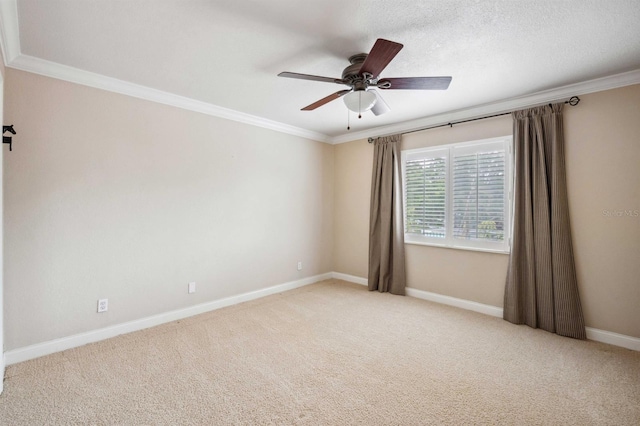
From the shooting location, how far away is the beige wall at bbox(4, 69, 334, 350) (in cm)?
246

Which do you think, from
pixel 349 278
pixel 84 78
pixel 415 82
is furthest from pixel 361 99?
pixel 349 278

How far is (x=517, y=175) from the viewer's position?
3.27 metres

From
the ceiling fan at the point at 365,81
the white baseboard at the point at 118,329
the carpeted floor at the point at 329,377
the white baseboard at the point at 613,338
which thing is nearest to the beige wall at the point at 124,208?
the white baseboard at the point at 118,329

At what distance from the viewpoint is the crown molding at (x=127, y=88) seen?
8.00 feet

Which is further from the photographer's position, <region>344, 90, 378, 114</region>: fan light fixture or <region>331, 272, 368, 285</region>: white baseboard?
<region>331, 272, 368, 285</region>: white baseboard

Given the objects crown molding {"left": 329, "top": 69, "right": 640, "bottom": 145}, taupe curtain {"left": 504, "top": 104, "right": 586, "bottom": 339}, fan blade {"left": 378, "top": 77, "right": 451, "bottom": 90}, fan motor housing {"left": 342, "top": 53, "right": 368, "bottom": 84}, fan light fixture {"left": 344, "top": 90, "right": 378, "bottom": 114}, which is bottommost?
taupe curtain {"left": 504, "top": 104, "right": 586, "bottom": 339}

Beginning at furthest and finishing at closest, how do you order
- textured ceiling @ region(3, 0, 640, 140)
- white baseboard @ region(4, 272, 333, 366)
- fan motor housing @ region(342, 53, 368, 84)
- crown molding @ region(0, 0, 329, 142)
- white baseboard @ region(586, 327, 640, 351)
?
1. white baseboard @ region(586, 327, 640, 351)
2. white baseboard @ region(4, 272, 333, 366)
3. fan motor housing @ region(342, 53, 368, 84)
4. crown molding @ region(0, 0, 329, 142)
5. textured ceiling @ region(3, 0, 640, 140)

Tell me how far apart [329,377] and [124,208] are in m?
2.54

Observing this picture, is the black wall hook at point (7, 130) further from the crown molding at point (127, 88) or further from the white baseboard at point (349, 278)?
the white baseboard at point (349, 278)

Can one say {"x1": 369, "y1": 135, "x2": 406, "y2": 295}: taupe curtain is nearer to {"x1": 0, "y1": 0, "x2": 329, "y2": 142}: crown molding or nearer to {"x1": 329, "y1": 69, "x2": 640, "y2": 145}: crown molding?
{"x1": 329, "y1": 69, "x2": 640, "y2": 145}: crown molding

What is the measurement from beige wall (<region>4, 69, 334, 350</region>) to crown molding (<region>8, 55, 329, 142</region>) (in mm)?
64

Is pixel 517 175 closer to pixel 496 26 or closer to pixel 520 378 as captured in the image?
pixel 496 26

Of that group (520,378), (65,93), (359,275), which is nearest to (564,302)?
(520,378)

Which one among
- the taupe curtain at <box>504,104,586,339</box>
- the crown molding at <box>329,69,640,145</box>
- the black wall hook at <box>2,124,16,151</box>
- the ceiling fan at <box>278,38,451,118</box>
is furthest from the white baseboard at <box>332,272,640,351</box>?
the black wall hook at <box>2,124,16,151</box>
